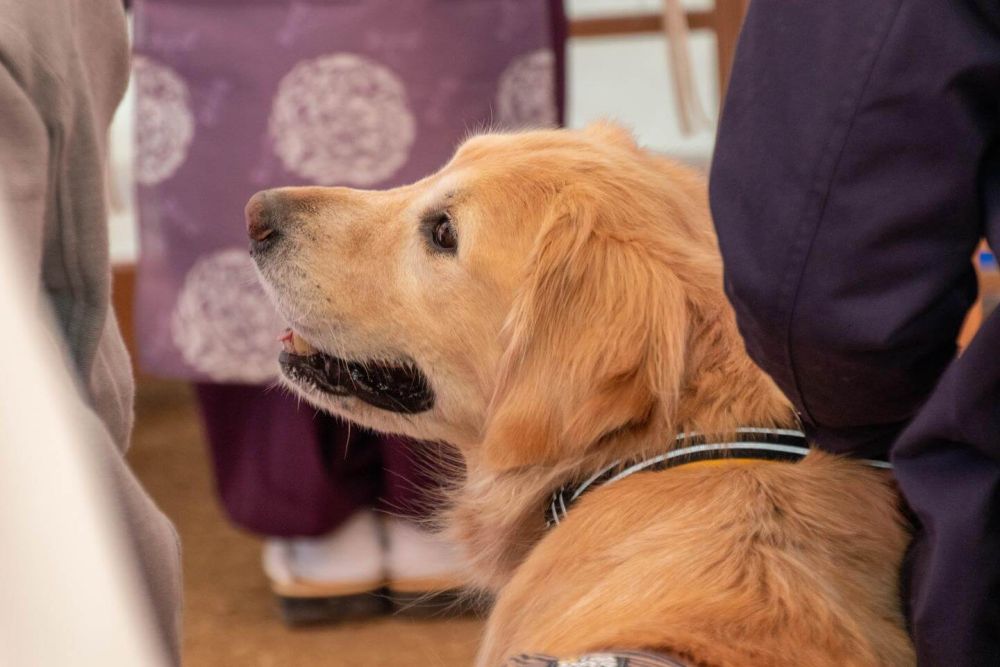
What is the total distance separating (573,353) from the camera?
99 cm

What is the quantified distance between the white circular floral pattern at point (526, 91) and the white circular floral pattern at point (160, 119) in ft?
1.44

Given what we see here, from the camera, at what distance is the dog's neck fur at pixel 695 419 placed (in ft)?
3.10

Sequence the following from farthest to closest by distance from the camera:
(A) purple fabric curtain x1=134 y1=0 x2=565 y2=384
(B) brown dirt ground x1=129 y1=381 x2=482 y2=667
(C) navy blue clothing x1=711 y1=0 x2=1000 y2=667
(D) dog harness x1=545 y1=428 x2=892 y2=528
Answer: (B) brown dirt ground x1=129 y1=381 x2=482 y2=667 < (A) purple fabric curtain x1=134 y1=0 x2=565 y2=384 < (D) dog harness x1=545 y1=428 x2=892 y2=528 < (C) navy blue clothing x1=711 y1=0 x2=1000 y2=667

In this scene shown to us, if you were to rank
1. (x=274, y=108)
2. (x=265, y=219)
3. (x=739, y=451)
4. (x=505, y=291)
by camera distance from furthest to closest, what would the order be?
(x=274, y=108), (x=265, y=219), (x=505, y=291), (x=739, y=451)

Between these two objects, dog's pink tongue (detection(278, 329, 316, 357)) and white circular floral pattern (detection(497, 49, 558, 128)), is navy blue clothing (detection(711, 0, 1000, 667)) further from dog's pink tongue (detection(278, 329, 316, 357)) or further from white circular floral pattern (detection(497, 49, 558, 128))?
white circular floral pattern (detection(497, 49, 558, 128))

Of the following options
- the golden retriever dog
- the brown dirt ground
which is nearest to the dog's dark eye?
the golden retriever dog

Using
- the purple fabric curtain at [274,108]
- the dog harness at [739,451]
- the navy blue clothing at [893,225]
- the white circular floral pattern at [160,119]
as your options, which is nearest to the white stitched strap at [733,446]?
the dog harness at [739,451]

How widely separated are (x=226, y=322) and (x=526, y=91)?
539 mm

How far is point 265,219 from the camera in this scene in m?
1.17

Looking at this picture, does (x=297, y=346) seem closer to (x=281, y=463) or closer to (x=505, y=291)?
(x=505, y=291)

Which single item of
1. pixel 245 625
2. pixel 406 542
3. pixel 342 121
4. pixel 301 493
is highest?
pixel 342 121

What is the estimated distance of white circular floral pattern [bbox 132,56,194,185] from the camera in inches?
62.9

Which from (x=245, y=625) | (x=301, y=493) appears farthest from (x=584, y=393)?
(x=245, y=625)

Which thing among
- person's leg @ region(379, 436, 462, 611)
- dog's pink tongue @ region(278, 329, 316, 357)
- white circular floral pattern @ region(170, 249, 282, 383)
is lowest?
person's leg @ region(379, 436, 462, 611)
